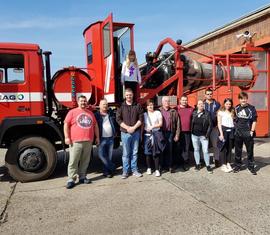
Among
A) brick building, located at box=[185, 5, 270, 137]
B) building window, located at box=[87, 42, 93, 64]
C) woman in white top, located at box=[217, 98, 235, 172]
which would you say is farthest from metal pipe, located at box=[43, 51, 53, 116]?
brick building, located at box=[185, 5, 270, 137]

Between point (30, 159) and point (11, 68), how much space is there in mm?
1744

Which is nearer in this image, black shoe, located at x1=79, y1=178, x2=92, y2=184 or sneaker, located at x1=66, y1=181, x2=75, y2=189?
sneaker, located at x1=66, y1=181, x2=75, y2=189

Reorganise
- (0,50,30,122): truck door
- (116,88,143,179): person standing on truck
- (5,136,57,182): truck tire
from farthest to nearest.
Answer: (116,88,143,179): person standing on truck
(5,136,57,182): truck tire
(0,50,30,122): truck door

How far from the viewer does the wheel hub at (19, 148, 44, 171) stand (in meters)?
6.27

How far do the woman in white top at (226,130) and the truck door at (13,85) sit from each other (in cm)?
386

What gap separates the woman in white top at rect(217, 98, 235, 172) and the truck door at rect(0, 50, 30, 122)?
152 inches

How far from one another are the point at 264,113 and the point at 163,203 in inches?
356

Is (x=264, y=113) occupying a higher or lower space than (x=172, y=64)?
lower

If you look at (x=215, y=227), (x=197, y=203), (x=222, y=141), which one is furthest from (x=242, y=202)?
(x=222, y=141)

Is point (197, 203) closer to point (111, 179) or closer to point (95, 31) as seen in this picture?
point (111, 179)

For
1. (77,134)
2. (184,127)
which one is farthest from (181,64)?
(77,134)

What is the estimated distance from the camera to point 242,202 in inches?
193

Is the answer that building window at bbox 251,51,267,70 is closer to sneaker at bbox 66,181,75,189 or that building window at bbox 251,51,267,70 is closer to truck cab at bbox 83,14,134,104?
truck cab at bbox 83,14,134,104

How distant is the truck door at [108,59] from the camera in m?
6.92
